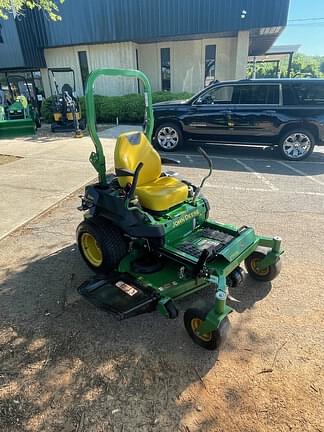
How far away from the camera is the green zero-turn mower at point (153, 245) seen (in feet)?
8.29

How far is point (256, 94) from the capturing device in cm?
767

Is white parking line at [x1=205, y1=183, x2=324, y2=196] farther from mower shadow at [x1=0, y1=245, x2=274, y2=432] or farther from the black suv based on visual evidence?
mower shadow at [x1=0, y1=245, x2=274, y2=432]

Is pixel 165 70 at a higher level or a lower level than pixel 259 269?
higher

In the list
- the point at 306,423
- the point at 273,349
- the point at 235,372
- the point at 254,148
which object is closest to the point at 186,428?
the point at 235,372

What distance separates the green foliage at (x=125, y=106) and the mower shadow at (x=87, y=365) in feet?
40.4

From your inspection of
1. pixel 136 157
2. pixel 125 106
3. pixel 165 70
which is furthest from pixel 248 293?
pixel 165 70

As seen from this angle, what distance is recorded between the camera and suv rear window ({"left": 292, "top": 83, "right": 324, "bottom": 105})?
23.7ft

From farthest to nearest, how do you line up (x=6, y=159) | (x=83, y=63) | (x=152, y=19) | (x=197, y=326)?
(x=83, y=63) < (x=152, y=19) < (x=6, y=159) < (x=197, y=326)

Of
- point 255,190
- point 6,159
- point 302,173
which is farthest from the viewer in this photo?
point 6,159

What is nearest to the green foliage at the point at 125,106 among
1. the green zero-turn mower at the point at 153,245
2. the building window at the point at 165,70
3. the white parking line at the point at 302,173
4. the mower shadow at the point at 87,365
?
the building window at the point at 165,70

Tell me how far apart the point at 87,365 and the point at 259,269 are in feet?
6.09

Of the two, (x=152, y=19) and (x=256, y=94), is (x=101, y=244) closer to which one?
(x=256, y=94)

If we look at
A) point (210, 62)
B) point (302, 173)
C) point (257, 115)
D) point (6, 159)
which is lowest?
point (302, 173)

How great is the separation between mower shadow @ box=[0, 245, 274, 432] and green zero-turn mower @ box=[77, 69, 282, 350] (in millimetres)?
229
